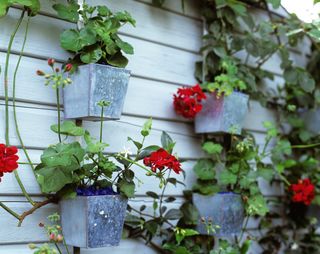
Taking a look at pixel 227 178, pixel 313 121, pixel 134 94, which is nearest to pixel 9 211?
pixel 134 94

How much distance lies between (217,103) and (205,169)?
0.29m

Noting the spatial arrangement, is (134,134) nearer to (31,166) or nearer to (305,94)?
(31,166)

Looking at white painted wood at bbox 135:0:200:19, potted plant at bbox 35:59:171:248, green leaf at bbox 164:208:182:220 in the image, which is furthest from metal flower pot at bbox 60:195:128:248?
white painted wood at bbox 135:0:200:19

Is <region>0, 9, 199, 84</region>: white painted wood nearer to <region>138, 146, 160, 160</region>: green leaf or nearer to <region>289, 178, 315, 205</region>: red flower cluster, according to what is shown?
<region>138, 146, 160, 160</region>: green leaf

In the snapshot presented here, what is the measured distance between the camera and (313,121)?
8.87 ft

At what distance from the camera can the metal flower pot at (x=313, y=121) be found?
8.80 feet

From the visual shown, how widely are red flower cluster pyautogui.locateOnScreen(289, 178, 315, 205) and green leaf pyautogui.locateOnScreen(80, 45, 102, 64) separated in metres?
1.23

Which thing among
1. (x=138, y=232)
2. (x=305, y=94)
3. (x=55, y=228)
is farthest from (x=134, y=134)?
(x=305, y=94)

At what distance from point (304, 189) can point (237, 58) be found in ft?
2.33

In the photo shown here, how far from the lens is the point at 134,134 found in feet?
6.64

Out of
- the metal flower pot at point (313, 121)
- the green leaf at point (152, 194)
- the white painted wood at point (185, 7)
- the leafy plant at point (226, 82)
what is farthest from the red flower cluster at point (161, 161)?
the metal flower pot at point (313, 121)

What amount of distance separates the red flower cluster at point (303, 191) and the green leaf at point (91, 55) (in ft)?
4.04

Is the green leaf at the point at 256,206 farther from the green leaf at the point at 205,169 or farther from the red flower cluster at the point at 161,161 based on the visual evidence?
the red flower cluster at the point at 161,161

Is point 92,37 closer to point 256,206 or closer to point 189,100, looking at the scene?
point 189,100
